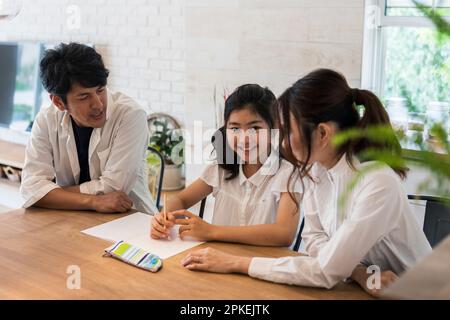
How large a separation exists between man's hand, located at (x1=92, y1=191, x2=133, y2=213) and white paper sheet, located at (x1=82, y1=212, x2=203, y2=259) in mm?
62

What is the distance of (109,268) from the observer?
159 cm

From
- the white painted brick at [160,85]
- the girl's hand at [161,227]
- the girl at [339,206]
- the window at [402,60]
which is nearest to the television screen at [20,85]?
the white painted brick at [160,85]

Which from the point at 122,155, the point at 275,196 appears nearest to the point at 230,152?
the point at 275,196

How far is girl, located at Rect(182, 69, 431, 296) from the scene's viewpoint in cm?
139

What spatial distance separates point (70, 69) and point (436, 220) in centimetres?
142

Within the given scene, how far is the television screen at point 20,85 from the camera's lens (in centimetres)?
464

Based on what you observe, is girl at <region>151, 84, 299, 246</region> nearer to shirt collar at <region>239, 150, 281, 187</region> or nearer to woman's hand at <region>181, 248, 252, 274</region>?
shirt collar at <region>239, 150, 281, 187</region>

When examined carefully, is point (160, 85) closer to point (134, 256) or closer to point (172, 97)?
point (172, 97)

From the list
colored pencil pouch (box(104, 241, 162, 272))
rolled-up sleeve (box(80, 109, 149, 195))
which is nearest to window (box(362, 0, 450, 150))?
rolled-up sleeve (box(80, 109, 149, 195))

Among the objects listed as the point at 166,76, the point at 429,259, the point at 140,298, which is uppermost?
the point at 166,76
